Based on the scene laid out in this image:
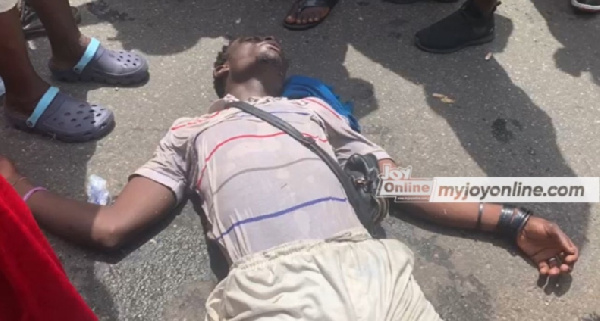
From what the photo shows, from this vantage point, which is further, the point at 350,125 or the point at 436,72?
the point at 436,72

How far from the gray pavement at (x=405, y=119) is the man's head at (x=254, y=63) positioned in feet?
0.82

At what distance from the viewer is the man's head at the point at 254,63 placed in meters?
2.46

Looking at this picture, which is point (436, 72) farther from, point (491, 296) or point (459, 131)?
point (491, 296)

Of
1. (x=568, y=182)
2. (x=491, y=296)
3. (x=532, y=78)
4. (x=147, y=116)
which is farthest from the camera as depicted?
(x=532, y=78)

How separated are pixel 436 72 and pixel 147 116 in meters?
1.24

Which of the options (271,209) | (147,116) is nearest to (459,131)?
Answer: (271,209)

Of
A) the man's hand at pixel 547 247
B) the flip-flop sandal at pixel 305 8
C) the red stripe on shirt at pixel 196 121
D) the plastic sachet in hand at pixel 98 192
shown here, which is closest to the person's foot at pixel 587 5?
the flip-flop sandal at pixel 305 8

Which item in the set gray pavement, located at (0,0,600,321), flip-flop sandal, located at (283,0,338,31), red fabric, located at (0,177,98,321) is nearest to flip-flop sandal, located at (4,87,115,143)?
gray pavement, located at (0,0,600,321)

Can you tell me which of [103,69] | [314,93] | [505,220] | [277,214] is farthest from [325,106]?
[103,69]

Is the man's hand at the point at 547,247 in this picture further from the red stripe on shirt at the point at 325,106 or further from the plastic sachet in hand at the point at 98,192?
the plastic sachet in hand at the point at 98,192

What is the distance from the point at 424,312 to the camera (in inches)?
69.3

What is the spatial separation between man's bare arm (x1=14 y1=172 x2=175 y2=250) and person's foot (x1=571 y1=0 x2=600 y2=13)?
2.27m

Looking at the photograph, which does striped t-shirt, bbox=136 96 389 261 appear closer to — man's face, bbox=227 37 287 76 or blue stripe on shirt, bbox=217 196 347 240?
blue stripe on shirt, bbox=217 196 347 240

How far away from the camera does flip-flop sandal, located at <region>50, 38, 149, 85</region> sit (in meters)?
2.66
